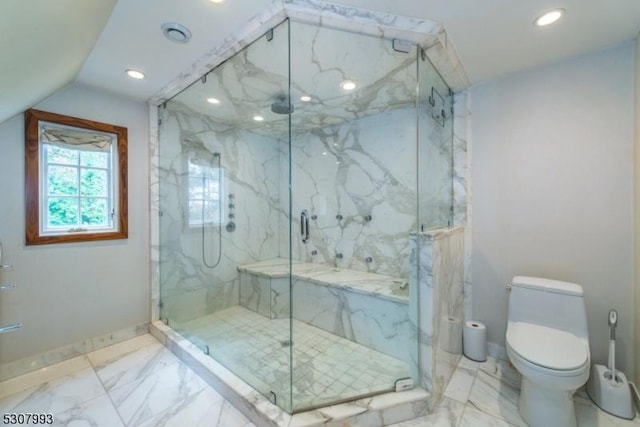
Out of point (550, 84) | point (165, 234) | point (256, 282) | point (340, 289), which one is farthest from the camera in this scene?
point (256, 282)

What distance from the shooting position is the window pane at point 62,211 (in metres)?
2.15

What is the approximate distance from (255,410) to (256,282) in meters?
1.53

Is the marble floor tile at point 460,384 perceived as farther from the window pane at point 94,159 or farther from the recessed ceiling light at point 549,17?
the window pane at point 94,159

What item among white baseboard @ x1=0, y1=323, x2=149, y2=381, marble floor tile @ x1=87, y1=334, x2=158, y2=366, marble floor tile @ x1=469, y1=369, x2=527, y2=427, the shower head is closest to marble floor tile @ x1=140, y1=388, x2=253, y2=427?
marble floor tile @ x1=87, y1=334, x2=158, y2=366

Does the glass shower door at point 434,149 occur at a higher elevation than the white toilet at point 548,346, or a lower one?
higher

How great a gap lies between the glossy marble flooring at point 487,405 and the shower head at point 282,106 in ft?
8.11

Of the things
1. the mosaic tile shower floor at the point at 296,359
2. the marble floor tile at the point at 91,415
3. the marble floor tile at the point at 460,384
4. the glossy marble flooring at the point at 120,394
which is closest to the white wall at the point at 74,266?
the glossy marble flooring at the point at 120,394

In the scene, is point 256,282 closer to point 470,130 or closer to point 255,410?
point 255,410

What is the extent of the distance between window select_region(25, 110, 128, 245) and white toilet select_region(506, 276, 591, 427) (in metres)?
3.28

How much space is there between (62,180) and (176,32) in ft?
5.33

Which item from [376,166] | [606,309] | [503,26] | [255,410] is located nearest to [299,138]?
[376,166]

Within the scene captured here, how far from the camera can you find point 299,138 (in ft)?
10.1

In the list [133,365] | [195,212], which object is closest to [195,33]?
[195,212]

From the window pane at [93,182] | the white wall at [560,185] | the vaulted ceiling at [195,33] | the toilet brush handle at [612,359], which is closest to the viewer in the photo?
the vaulted ceiling at [195,33]
